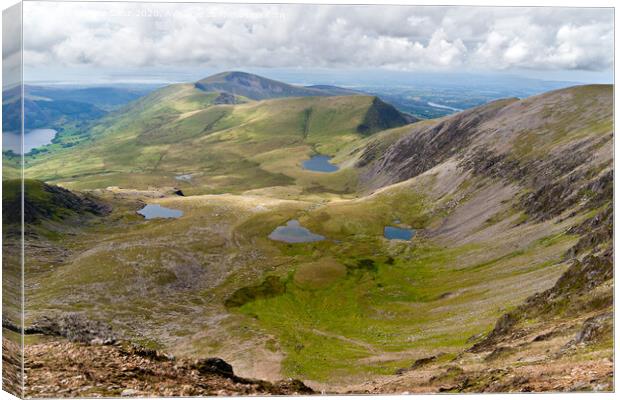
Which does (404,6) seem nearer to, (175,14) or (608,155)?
(175,14)

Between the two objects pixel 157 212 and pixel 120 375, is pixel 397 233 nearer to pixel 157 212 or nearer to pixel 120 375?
pixel 157 212

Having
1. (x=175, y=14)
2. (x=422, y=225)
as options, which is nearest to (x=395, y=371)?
(x=175, y=14)

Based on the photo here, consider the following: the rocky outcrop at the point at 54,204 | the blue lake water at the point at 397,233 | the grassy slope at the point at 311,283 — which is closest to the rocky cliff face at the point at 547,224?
the grassy slope at the point at 311,283

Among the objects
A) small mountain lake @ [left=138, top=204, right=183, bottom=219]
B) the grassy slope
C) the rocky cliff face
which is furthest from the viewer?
small mountain lake @ [left=138, top=204, right=183, bottom=219]

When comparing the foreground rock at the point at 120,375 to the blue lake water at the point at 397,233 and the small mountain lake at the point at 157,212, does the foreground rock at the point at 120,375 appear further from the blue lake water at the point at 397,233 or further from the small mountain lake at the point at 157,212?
the small mountain lake at the point at 157,212

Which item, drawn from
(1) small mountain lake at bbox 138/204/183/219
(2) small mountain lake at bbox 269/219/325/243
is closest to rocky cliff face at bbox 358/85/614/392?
(2) small mountain lake at bbox 269/219/325/243

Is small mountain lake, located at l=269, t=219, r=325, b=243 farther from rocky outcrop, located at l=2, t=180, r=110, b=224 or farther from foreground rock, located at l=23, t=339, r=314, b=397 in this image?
foreground rock, located at l=23, t=339, r=314, b=397

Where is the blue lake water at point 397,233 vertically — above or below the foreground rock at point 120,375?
below

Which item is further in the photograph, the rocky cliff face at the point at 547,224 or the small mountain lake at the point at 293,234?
the small mountain lake at the point at 293,234
